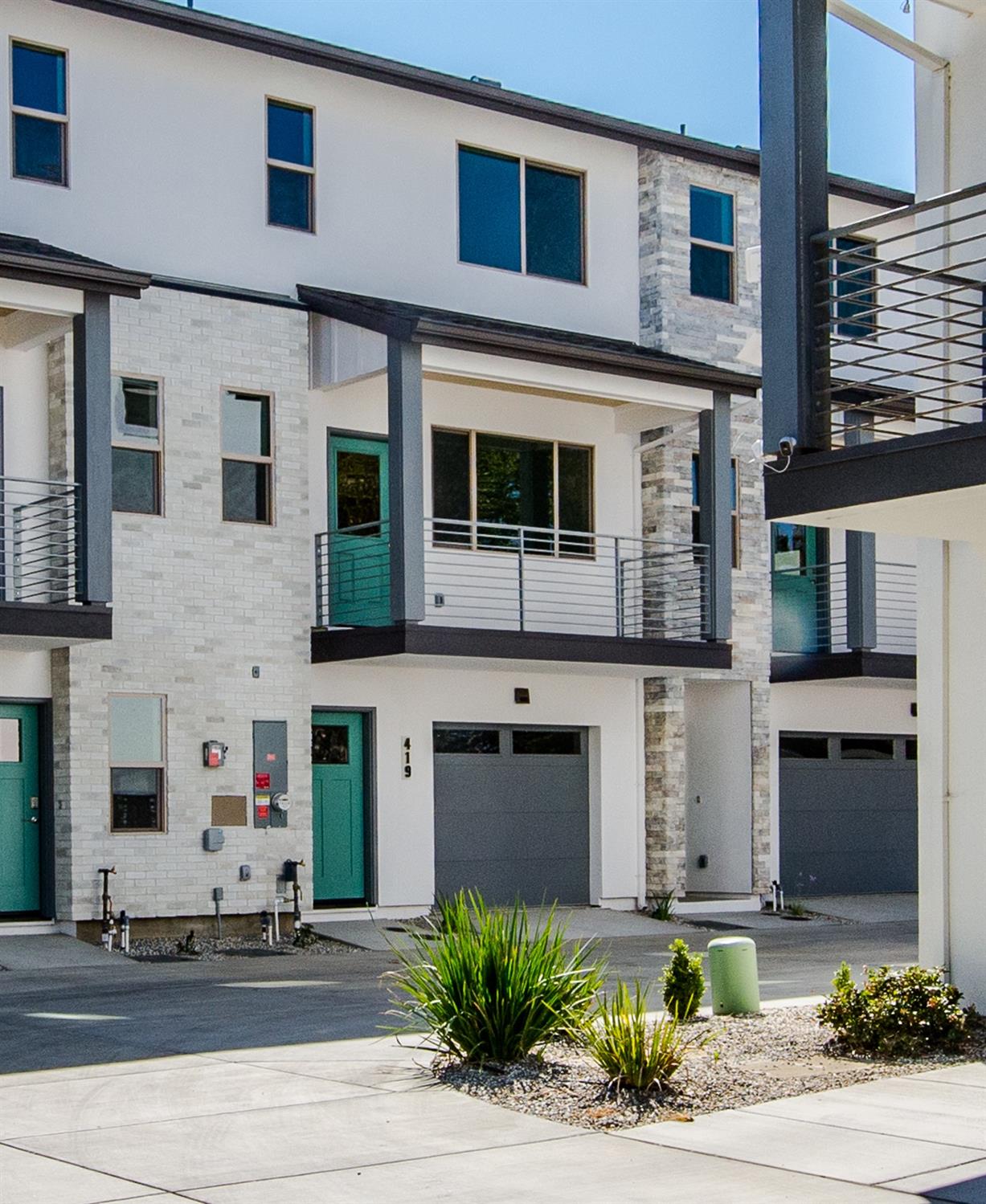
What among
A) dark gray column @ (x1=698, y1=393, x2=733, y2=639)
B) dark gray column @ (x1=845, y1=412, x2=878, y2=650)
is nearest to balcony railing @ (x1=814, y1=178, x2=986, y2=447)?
dark gray column @ (x1=698, y1=393, x2=733, y2=639)

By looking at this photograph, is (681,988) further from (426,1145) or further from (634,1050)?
(426,1145)

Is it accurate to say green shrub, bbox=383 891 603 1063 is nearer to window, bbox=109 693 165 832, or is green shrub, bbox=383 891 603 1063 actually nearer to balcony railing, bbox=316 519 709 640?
window, bbox=109 693 165 832

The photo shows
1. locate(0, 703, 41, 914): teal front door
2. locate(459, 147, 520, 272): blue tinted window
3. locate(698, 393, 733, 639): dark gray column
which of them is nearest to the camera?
locate(0, 703, 41, 914): teal front door

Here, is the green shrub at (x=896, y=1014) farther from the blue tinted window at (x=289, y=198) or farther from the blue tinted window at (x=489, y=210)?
the blue tinted window at (x=489, y=210)

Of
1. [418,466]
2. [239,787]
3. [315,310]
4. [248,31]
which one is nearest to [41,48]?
[248,31]

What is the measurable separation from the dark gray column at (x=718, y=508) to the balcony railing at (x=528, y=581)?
0.24 m

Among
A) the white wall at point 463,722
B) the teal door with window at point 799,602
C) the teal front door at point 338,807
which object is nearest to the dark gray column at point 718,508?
the white wall at point 463,722

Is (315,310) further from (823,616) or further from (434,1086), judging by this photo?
(434,1086)

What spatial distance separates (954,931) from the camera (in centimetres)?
1203

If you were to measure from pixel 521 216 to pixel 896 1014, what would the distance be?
46.5 feet

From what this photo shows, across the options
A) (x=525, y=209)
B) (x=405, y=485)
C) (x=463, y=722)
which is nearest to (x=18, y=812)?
(x=405, y=485)

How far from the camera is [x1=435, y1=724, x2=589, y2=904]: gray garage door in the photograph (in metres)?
21.5

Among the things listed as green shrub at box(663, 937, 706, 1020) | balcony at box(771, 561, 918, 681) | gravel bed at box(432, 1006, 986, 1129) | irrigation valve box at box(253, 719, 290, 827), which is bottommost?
gravel bed at box(432, 1006, 986, 1129)

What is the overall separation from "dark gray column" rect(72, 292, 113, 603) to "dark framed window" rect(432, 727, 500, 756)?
18.4 feet
